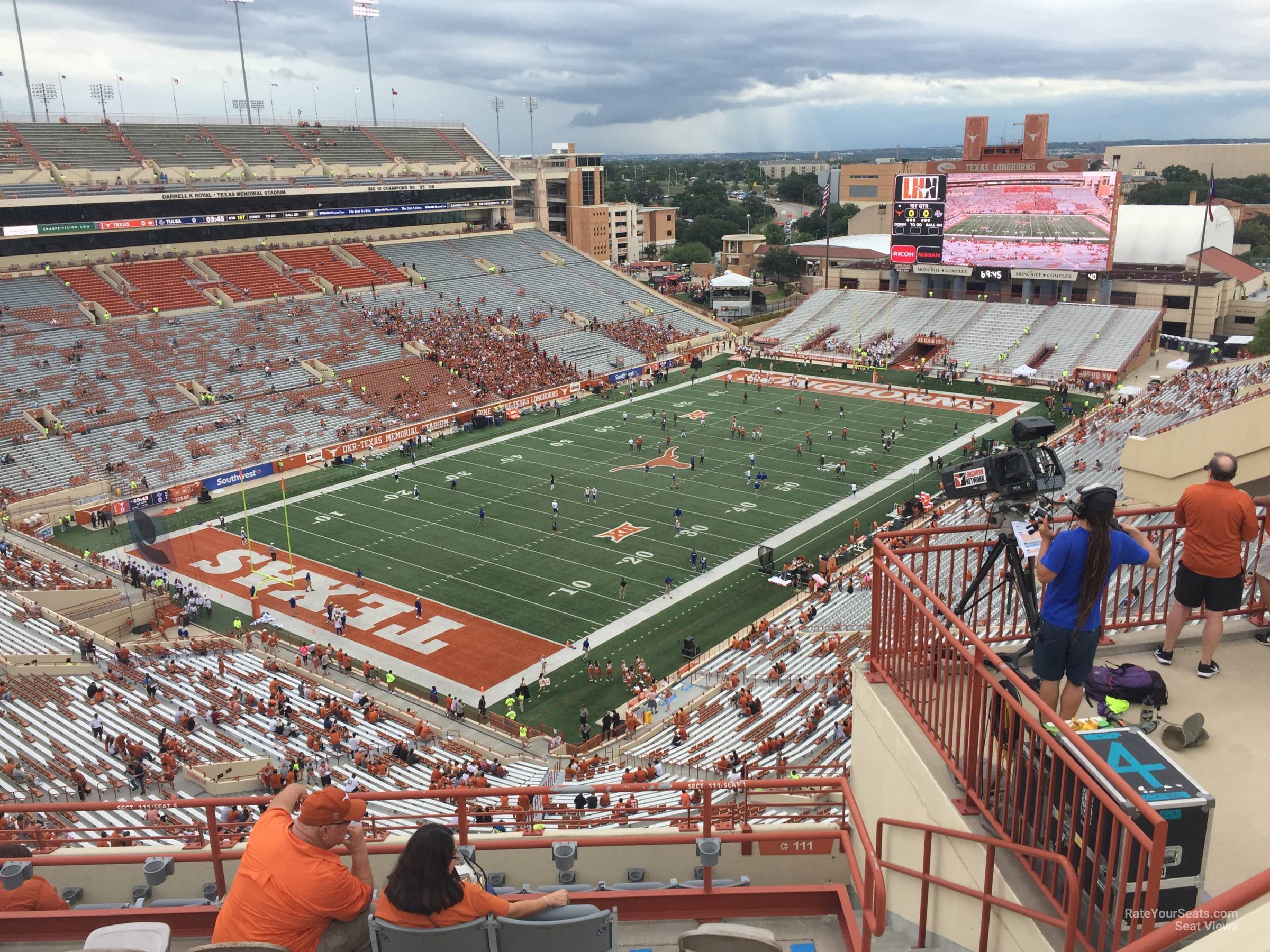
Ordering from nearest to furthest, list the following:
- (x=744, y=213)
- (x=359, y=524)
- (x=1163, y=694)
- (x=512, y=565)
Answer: (x=1163, y=694)
(x=512, y=565)
(x=359, y=524)
(x=744, y=213)

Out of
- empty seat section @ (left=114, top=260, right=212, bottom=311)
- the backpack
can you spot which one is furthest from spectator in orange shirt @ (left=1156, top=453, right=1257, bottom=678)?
empty seat section @ (left=114, top=260, right=212, bottom=311)

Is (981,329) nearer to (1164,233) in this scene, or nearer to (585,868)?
(1164,233)

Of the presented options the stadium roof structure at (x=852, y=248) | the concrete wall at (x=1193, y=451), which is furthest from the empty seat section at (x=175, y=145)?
the concrete wall at (x=1193, y=451)

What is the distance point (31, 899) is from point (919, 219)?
199 feet

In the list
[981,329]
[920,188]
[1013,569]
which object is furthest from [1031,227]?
[1013,569]

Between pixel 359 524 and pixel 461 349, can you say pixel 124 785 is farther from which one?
pixel 461 349

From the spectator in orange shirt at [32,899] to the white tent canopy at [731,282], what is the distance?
69.9m

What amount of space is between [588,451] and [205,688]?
22.4 meters

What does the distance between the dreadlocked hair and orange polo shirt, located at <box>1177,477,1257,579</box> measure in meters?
A: 1.65

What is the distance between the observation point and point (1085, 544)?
16.6 ft

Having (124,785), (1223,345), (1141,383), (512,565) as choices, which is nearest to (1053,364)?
(1141,383)

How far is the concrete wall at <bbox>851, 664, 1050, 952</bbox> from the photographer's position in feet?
13.5

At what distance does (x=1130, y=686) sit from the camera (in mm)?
5773

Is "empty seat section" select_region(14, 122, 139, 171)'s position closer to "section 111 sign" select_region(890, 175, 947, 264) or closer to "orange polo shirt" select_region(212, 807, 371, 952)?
"section 111 sign" select_region(890, 175, 947, 264)
